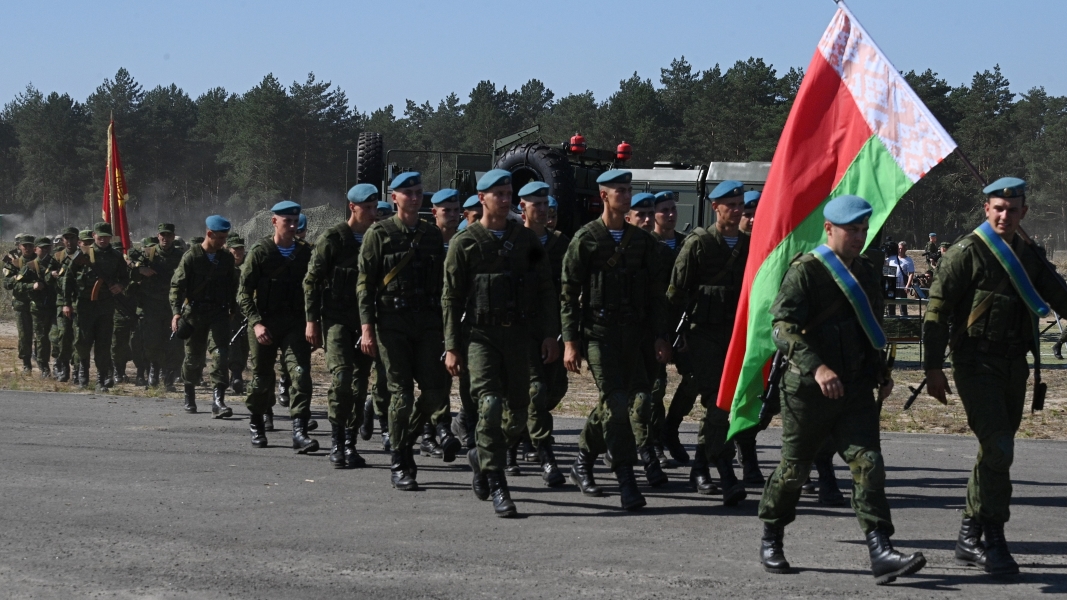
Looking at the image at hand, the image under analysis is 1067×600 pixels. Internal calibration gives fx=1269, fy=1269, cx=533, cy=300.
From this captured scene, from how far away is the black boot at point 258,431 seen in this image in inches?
421

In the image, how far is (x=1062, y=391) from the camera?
1586 centimetres

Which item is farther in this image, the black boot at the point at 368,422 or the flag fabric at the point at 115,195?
the flag fabric at the point at 115,195

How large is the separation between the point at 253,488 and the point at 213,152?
80337 mm

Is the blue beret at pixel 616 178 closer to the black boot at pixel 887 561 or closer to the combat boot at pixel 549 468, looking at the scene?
the combat boot at pixel 549 468

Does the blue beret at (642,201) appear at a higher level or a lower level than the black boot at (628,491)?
higher

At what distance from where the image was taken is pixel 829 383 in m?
5.98

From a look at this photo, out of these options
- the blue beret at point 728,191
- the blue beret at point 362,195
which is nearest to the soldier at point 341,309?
the blue beret at point 362,195

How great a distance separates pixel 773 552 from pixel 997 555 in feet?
3.59

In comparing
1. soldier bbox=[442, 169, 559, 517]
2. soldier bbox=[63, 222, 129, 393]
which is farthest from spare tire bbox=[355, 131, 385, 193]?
soldier bbox=[442, 169, 559, 517]

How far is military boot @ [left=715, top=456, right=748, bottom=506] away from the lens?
26.4 ft

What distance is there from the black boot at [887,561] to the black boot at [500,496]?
2.43 metres

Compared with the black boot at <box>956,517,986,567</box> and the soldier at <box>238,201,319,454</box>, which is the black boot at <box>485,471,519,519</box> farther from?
the soldier at <box>238,201,319,454</box>

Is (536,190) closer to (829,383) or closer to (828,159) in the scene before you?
(828,159)

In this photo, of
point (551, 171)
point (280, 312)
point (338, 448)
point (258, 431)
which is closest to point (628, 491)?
point (338, 448)
